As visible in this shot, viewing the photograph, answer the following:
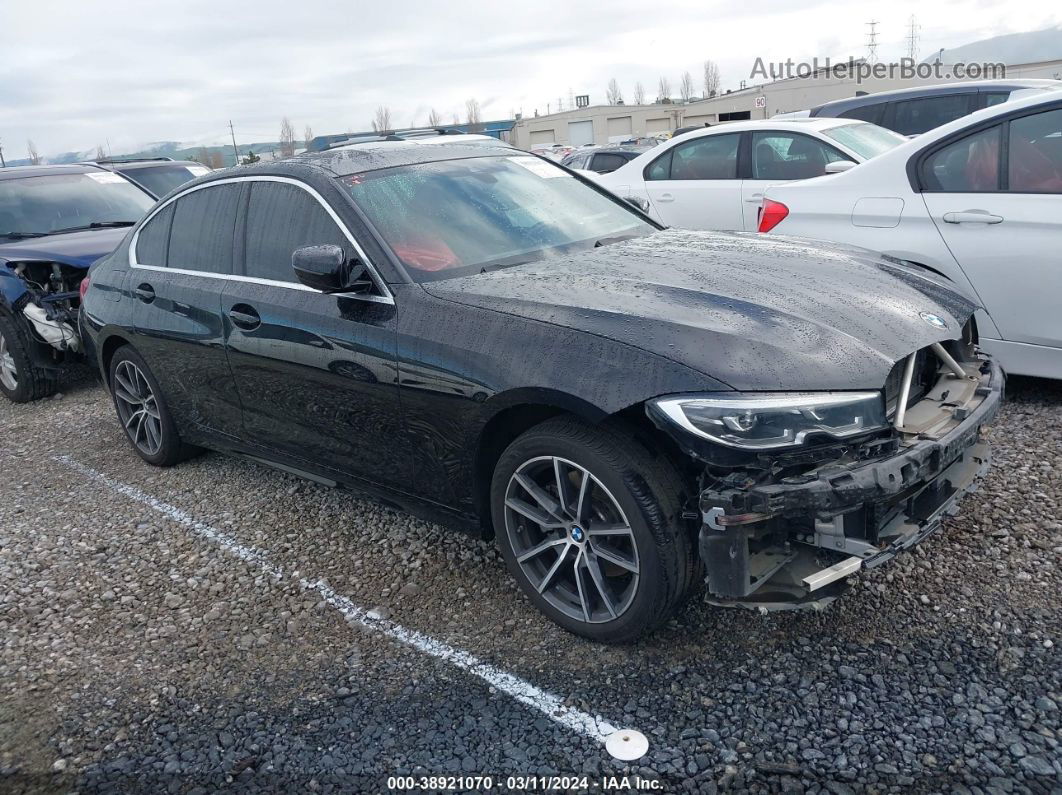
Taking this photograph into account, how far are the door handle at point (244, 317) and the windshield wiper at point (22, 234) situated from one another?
426cm

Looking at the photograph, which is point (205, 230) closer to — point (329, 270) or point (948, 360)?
point (329, 270)

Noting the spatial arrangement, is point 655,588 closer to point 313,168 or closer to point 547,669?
point 547,669

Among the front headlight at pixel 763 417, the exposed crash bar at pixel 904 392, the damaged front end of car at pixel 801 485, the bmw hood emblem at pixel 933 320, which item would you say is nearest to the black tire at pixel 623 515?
the damaged front end of car at pixel 801 485

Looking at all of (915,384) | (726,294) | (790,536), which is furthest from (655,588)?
(915,384)

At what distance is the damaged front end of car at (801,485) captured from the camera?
A: 2537 millimetres

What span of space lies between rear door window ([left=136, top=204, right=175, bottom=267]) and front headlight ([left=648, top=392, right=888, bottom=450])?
334cm

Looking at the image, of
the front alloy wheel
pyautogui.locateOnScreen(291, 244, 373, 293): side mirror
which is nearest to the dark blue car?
pyautogui.locateOnScreen(291, 244, 373, 293): side mirror

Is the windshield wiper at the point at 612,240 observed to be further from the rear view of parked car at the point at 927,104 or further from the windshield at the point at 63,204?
the rear view of parked car at the point at 927,104

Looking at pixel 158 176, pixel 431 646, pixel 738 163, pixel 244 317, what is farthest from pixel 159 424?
pixel 158 176

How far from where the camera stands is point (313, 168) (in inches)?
155

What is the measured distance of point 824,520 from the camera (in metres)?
2.58

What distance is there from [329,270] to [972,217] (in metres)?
3.44

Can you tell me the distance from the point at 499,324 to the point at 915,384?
1.50 metres

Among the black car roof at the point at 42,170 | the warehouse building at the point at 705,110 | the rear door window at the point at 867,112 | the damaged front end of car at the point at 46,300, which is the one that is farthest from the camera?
the warehouse building at the point at 705,110
